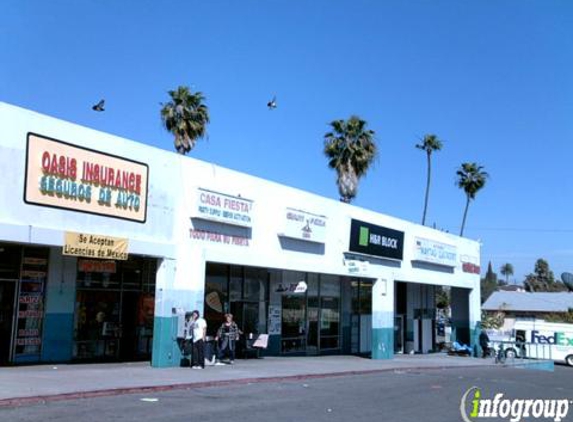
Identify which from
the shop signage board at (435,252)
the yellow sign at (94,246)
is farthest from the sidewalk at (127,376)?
the shop signage board at (435,252)

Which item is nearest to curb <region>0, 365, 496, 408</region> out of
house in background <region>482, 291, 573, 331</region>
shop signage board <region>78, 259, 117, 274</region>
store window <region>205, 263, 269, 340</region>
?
store window <region>205, 263, 269, 340</region>

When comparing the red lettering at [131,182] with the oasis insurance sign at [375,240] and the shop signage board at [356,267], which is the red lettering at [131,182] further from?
the oasis insurance sign at [375,240]

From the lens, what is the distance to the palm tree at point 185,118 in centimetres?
3844

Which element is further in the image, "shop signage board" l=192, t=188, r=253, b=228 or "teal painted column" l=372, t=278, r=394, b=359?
"teal painted column" l=372, t=278, r=394, b=359

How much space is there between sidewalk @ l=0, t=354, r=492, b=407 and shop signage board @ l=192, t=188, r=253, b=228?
14.3 ft

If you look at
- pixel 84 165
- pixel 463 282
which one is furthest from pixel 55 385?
pixel 463 282

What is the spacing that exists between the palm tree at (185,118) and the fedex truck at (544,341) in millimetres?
22559

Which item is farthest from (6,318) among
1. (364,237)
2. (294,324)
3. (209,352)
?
(364,237)

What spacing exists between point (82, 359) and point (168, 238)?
446cm

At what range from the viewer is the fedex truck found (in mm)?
42656

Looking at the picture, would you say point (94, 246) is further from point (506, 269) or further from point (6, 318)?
point (506, 269)

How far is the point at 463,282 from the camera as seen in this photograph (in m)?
38.3

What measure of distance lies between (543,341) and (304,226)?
25907 mm

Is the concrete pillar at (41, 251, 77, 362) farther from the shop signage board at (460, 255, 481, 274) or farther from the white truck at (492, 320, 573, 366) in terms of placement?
the white truck at (492, 320, 573, 366)
